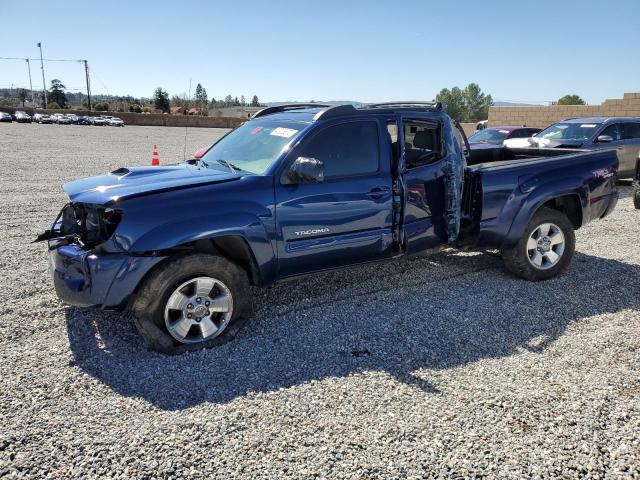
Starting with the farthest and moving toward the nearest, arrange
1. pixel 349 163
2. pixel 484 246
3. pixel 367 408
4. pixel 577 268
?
pixel 577 268
pixel 484 246
pixel 349 163
pixel 367 408

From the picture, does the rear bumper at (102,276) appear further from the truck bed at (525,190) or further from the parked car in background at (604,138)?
the parked car in background at (604,138)

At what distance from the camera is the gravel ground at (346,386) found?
9.55 ft

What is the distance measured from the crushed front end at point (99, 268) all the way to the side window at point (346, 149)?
5.31 feet

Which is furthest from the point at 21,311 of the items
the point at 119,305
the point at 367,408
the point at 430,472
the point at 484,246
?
the point at 484,246

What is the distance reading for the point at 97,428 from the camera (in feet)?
10.3

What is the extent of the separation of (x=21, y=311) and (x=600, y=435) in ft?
Answer: 15.3

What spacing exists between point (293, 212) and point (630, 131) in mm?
11145

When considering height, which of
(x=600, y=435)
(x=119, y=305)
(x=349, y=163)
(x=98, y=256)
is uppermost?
(x=349, y=163)

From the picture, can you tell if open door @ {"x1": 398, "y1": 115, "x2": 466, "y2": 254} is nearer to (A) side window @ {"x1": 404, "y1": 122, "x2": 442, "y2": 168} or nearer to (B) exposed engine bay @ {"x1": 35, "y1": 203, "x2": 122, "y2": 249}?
(A) side window @ {"x1": 404, "y1": 122, "x2": 442, "y2": 168}

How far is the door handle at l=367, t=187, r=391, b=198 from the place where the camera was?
15.6ft

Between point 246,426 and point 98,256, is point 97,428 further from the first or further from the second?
point 98,256

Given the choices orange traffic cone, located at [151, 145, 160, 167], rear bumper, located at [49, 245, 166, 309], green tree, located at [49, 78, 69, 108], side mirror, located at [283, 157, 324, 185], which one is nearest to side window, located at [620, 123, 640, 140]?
orange traffic cone, located at [151, 145, 160, 167]

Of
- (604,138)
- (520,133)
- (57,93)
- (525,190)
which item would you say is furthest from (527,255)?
(57,93)

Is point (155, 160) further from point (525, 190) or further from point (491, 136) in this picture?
point (491, 136)
